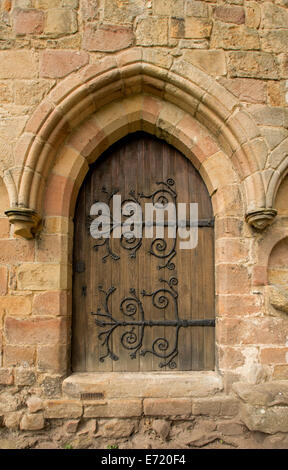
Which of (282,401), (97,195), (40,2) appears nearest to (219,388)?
(282,401)

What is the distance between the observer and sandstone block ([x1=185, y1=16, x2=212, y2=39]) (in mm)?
2924

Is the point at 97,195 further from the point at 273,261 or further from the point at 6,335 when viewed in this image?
the point at 273,261

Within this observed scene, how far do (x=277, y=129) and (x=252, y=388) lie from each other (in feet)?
7.69

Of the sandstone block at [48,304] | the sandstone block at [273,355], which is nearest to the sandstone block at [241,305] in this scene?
the sandstone block at [273,355]

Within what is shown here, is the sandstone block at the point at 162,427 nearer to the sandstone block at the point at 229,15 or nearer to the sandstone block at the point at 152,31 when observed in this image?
the sandstone block at the point at 152,31

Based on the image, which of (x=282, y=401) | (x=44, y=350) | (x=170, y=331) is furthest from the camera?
(x=170, y=331)

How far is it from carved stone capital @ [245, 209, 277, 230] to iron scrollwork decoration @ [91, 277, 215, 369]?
3.29 feet

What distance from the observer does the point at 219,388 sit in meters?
2.82

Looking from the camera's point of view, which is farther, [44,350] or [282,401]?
[44,350]

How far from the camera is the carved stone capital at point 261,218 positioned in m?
2.72

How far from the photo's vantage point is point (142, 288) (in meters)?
3.10

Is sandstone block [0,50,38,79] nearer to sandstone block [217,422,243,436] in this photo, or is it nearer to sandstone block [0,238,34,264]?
sandstone block [0,238,34,264]

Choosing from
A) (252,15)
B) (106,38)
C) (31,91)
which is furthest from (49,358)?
(252,15)

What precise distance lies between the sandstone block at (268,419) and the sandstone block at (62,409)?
149 centimetres
